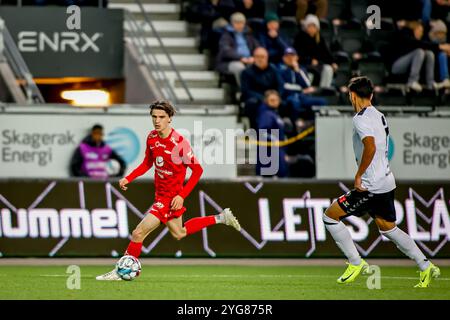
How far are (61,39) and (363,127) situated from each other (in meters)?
9.63

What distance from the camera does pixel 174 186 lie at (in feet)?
41.6

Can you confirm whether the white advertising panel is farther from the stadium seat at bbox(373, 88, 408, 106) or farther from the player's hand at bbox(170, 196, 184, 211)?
the player's hand at bbox(170, 196, 184, 211)

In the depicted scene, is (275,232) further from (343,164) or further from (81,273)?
(81,273)

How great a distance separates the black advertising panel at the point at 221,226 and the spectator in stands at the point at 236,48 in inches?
155

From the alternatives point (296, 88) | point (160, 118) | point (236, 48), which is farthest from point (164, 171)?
point (236, 48)

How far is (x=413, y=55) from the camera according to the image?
20766mm

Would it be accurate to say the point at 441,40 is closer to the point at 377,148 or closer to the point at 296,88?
the point at 296,88

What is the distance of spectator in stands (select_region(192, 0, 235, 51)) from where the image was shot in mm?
21562

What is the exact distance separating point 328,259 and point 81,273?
4.33 m

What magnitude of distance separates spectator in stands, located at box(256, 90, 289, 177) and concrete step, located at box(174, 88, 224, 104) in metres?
2.70

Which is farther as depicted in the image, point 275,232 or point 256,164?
point 256,164

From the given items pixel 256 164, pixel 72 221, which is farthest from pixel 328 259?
pixel 72 221

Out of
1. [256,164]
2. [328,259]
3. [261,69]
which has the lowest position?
[328,259]

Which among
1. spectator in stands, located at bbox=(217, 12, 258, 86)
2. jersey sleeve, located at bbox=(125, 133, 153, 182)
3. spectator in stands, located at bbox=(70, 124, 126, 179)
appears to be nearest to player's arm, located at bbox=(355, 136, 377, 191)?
jersey sleeve, located at bbox=(125, 133, 153, 182)
